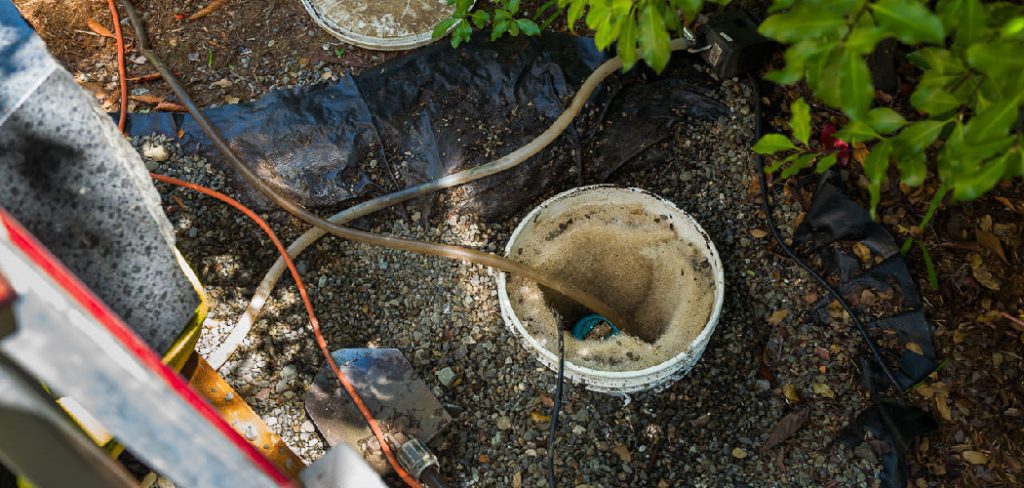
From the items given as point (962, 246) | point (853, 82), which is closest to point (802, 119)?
point (853, 82)

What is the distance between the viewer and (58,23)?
322cm

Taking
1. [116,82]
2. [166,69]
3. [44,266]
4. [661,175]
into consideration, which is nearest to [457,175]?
[661,175]

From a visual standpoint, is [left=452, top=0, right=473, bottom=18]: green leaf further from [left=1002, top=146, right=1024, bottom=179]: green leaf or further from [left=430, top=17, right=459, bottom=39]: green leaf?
[left=1002, top=146, right=1024, bottom=179]: green leaf

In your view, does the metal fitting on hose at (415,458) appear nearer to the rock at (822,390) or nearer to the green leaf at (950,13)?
the rock at (822,390)

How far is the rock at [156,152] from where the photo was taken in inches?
113

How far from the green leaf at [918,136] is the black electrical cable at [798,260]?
1205mm

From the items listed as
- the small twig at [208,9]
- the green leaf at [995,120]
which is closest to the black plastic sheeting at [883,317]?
the green leaf at [995,120]

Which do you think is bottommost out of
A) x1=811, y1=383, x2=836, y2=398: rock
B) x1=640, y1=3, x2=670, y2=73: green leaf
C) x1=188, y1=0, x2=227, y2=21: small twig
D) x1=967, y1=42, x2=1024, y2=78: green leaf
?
x1=811, y1=383, x2=836, y2=398: rock

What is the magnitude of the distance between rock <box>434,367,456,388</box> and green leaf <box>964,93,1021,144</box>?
6.19 feet

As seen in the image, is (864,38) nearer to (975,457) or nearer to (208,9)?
(975,457)

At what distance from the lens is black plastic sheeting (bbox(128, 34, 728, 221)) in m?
2.89

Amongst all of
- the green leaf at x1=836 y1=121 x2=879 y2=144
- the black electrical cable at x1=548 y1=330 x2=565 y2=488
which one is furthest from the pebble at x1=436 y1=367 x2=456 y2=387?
the green leaf at x1=836 y1=121 x2=879 y2=144

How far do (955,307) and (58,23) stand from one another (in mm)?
3877

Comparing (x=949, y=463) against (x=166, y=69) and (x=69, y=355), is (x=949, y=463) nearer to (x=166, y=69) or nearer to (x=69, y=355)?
(x=69, y=355)
